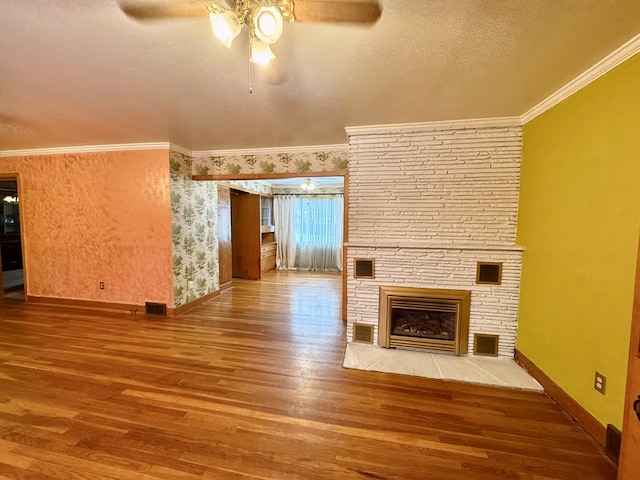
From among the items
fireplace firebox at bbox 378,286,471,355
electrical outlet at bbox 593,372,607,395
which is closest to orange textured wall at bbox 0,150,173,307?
fireplace firebox at bbox 378,286,471,355

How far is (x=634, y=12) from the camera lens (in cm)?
125

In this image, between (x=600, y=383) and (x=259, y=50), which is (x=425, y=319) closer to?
(x=600, y=383)

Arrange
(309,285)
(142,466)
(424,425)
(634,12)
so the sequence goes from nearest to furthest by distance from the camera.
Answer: (634,12) → (142,466) → (424,425) → (309,285)

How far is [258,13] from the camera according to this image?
1056 millimetres

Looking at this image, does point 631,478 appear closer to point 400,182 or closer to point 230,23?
point 400,182

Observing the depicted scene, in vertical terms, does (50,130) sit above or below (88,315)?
above

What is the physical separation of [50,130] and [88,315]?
7.96 ft

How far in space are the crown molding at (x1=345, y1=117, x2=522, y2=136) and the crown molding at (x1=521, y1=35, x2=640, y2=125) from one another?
251 millimetres

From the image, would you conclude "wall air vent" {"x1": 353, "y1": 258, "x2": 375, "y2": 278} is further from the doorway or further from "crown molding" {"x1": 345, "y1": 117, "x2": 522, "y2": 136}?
the doorway

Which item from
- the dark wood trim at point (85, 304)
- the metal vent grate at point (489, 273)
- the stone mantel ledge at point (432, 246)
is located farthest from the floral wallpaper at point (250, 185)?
the metal vent grate at point (489, 273)

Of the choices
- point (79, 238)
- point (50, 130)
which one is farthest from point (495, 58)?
point (79, 238)

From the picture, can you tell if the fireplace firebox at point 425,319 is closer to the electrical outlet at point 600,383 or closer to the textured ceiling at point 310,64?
the electrical outlet at point 600,383

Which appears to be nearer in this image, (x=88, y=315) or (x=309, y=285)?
(x=88, y=315)

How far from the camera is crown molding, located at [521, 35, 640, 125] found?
1.46 m
